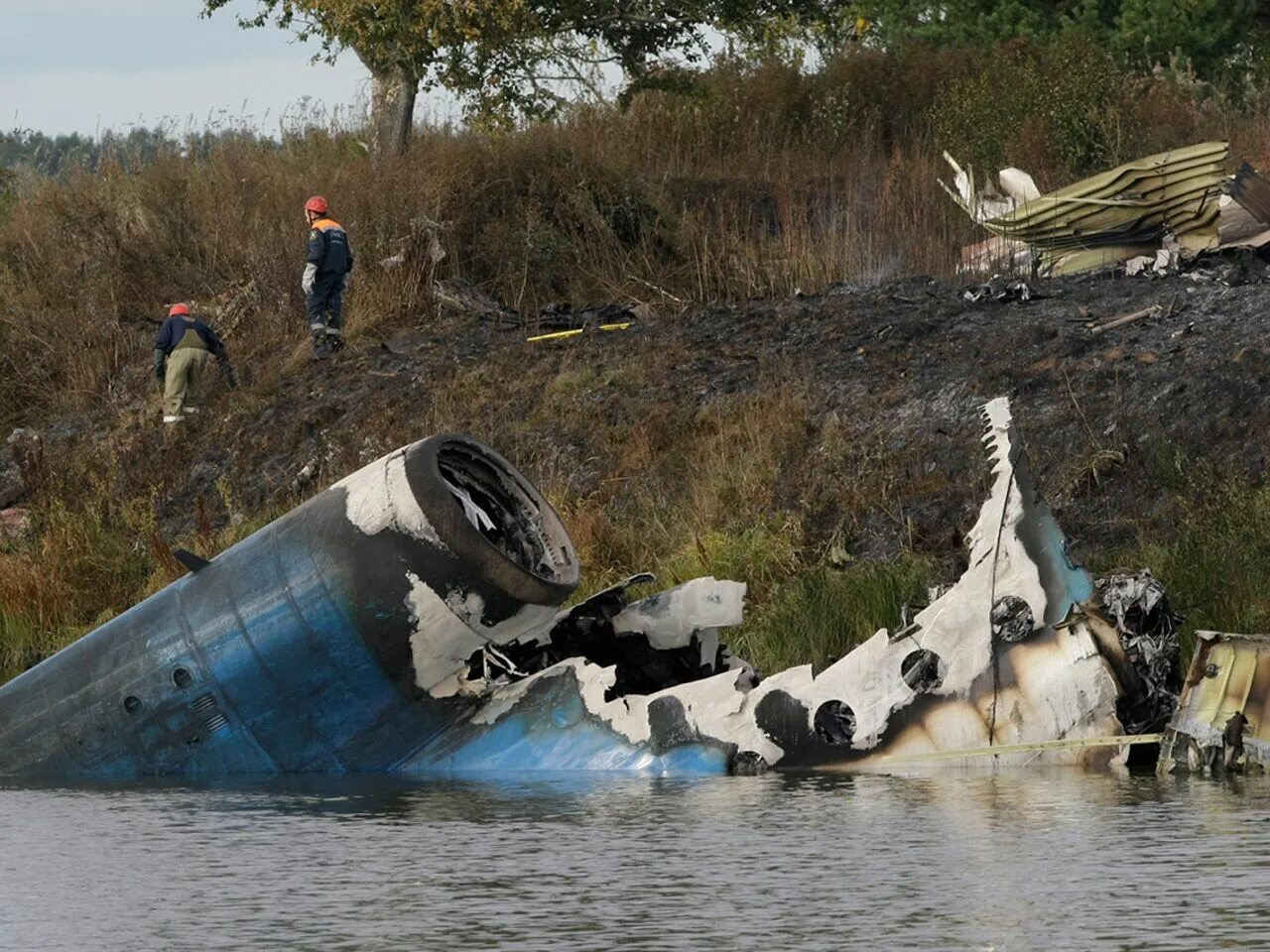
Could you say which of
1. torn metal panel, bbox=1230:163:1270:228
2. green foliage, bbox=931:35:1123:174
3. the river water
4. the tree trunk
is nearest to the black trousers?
the tree trunk

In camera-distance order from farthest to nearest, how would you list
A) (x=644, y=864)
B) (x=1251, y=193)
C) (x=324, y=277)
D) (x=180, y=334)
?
(x=324, y=277), (x=180, y=334), (x=1251, y=193), (x=644, y=864)

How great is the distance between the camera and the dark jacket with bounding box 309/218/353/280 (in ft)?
64.9

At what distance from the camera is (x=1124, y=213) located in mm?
19797

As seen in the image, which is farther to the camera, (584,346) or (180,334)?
(180,334)

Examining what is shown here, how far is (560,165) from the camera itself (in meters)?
23.6

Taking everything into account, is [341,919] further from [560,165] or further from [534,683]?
[560,165]

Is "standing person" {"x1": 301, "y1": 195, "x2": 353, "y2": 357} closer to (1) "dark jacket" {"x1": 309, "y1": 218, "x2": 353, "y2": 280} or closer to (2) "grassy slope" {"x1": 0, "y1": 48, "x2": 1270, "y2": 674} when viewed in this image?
(1) "dark jacket" {"x1": 309, "y1": 218, "x2": 353, "y2": 280}

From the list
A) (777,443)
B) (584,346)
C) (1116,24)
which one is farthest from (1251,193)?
(1116,24)

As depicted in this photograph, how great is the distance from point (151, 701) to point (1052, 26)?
23773 millimetres

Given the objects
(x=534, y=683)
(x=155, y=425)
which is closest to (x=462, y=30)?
(x=155, y=425)

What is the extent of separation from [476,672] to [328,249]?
386 inches

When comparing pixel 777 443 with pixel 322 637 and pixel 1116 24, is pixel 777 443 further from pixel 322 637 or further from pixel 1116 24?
pixel 1116 24

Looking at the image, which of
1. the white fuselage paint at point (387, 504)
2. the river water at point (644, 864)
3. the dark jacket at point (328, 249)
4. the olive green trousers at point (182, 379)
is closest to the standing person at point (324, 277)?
the dark jacket at point (328, 249)

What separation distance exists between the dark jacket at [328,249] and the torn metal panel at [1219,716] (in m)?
11.3
